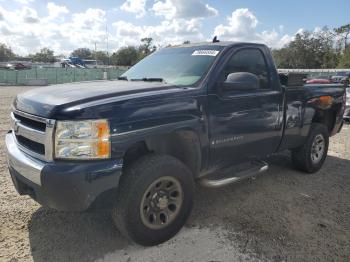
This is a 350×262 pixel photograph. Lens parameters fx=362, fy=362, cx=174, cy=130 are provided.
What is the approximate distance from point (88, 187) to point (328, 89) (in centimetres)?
434

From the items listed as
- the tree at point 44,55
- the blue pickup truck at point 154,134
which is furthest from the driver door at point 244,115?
the tree at point 44,55

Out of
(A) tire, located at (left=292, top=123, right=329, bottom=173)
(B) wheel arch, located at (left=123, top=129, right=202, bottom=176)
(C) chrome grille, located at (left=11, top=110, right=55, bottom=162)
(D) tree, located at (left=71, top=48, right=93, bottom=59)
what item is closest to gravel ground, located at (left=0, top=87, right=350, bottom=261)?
(A) tire, located at (left=292, top=123, right=329, bottom=173)

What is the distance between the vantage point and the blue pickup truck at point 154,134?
2.84 meters

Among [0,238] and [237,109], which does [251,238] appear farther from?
[0,238]

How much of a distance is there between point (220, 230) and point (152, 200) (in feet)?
2.81

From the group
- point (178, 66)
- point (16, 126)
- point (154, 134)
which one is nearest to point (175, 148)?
point (154, 134)

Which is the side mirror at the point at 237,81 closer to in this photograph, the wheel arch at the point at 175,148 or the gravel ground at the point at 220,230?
the wheel arch at the point at 175,148

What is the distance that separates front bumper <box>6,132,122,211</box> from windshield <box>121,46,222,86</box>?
1.33 meters

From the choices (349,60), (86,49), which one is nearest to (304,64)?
(349,60)

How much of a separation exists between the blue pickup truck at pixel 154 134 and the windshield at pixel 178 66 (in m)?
0.02

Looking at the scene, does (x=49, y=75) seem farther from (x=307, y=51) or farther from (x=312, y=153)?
(x=307, y=51)

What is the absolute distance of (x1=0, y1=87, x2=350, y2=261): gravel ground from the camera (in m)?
3.21

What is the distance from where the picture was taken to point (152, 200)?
3277 millimetres

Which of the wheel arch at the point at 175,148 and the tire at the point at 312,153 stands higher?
the wheel arch at the point at 175,148
